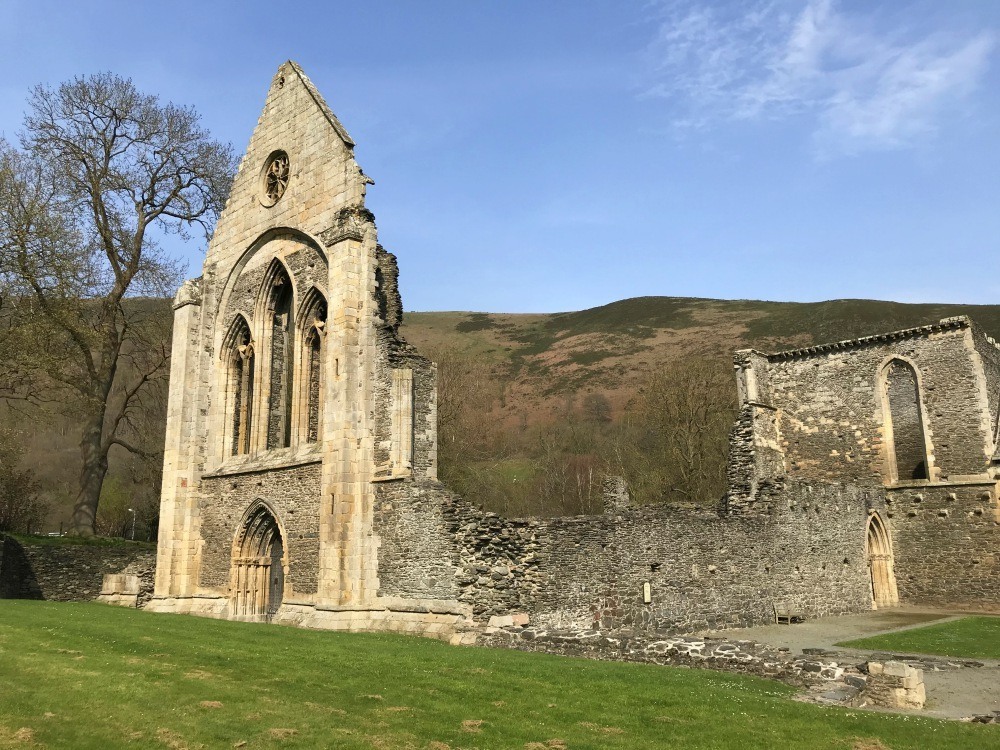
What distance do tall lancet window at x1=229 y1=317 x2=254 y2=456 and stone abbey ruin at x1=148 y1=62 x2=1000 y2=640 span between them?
0.19 feet

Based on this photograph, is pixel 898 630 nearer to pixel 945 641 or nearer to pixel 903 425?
pixel 945 641

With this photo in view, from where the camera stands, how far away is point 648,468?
4319cm

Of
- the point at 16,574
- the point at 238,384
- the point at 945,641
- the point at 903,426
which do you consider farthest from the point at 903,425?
the point at 16,574

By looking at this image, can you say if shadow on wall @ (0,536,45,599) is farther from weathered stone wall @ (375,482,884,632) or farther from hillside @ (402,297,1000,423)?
hillside @ (402,297,1000,423)

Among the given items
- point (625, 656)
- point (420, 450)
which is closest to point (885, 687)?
point (625, 656)

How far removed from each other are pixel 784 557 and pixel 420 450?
9.92 meters

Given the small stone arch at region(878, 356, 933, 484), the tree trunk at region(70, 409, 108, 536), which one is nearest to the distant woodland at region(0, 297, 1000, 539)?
the tree trunk at region(70, 409, 108, 536)

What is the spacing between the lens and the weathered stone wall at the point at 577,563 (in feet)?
50.5

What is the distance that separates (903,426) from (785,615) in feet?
43.4

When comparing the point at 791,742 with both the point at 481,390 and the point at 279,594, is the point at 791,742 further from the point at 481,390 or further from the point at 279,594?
the point at 481,390

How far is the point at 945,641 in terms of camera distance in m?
16.3

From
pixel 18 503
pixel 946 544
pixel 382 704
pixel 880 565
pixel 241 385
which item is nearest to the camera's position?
pixel 382 704

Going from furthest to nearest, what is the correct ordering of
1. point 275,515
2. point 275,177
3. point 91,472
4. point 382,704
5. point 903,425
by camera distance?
point 903,425, point 91,472, point 275,177, point 275,515, point 382,704

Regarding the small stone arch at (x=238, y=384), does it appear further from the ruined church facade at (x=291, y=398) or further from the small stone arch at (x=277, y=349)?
the small stone arch at (x=277, y=349)
